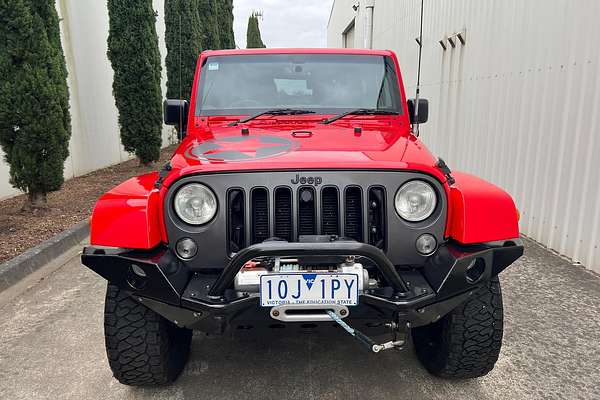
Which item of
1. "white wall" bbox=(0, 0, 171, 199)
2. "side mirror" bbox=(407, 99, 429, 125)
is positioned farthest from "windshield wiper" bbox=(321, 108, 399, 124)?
"white wall" bbox=(0, 0, 171, 199)

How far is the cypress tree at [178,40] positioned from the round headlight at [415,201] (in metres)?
10.8

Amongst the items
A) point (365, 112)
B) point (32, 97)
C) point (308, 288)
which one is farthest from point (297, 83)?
point (32, 97)

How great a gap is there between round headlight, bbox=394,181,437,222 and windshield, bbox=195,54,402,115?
117 cm

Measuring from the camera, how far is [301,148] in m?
2.45

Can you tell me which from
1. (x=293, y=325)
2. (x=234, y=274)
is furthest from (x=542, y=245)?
(x=234, y=274)

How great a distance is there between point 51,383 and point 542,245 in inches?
178

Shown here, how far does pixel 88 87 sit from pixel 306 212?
824 cm

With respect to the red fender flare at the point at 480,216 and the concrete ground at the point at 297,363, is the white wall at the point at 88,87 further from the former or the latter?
the red fender flare at the point at 480,216

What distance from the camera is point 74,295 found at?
3.84 m

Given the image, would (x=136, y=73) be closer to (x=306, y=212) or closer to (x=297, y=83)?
(x=297, y=83)

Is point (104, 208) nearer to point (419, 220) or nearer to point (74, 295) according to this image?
point (419, 220)

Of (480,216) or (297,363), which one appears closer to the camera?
(480,216)

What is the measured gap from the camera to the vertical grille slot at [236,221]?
217cm

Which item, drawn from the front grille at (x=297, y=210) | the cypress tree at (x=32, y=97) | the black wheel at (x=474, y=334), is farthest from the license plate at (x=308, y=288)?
the cypress tree at (x=32, y=97)
